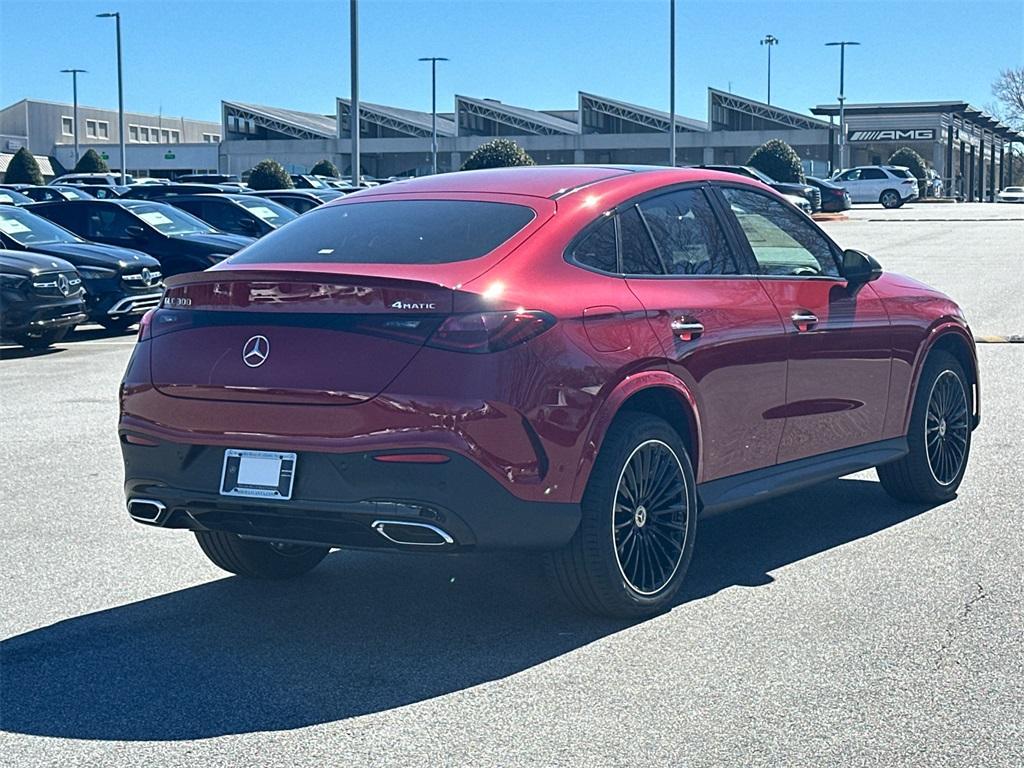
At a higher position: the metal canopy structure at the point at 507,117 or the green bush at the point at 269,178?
the metal canopy structure at the point at 507,117

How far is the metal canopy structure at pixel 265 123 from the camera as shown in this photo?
10488cm

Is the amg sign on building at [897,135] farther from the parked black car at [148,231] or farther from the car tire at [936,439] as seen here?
the car tire at [936,439]

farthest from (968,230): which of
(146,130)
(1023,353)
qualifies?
(146,130)

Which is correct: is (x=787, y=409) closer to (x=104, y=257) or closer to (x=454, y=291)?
(x=454, y=291)

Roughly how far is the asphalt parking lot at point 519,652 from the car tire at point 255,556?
0.10 metres

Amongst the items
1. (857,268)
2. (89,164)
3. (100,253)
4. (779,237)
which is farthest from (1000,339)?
(89,164)

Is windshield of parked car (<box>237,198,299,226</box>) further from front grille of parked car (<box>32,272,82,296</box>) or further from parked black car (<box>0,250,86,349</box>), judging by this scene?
parked black car (<box>0,250,86,349</box>)

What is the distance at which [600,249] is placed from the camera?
5816 millimetres

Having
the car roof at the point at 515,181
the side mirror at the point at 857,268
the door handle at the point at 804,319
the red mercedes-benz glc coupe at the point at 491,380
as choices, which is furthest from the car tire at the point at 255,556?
the side mirror at the point at 857,268

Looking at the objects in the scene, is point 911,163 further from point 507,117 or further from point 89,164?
point 89,164

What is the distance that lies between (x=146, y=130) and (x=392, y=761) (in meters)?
135

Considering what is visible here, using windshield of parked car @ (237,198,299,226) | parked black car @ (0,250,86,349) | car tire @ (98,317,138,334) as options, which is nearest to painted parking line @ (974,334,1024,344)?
parked black car @ (0,250,86,349)

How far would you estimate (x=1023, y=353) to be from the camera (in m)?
14.2

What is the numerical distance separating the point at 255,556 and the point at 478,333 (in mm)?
1766
